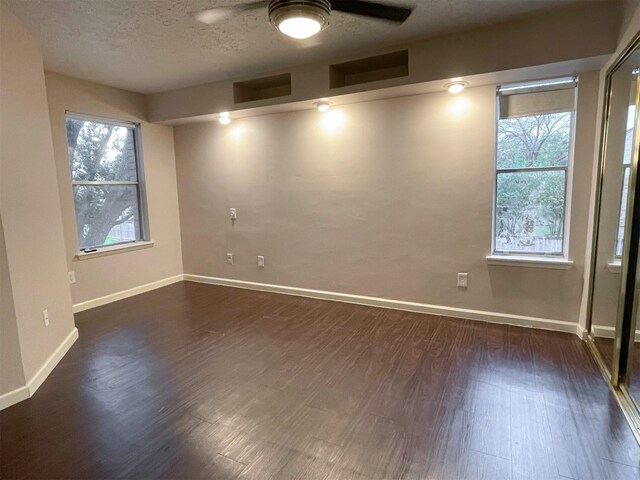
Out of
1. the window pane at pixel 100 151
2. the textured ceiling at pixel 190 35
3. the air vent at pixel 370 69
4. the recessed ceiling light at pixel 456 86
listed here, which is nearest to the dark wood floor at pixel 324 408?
the window pane at pixel 100 151

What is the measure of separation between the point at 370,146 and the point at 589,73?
1871mm

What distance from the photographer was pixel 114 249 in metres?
4.30

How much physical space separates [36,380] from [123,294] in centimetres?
213

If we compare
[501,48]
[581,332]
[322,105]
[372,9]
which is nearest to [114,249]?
[322,105]

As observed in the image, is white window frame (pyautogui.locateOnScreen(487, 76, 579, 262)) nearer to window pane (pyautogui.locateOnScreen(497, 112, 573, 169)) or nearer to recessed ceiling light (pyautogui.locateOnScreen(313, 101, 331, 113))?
window pane (pyautogui.locateOnScreen(497, 112, 573, 169))

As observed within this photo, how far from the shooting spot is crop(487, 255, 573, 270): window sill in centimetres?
307

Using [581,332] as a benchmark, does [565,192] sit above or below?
above

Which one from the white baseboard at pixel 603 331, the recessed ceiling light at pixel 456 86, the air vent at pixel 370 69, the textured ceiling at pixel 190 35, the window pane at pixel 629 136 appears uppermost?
the textured ceiling at pixel 190 35

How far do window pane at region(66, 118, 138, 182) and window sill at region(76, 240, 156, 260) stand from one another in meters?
0.81

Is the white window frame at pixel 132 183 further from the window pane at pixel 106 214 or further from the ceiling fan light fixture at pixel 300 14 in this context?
the ceiling fan light fixture at pixel 300 14

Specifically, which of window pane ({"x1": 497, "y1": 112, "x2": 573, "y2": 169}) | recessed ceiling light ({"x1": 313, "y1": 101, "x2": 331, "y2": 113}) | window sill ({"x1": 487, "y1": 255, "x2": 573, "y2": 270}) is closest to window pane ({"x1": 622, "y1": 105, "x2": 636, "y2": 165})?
window pane ({"x1": 497, "y1": 112, "x2": 573, "y2": 169})

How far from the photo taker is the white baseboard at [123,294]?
13.2 feet

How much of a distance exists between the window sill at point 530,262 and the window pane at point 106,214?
13.9 feet

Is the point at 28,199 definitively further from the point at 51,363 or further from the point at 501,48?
the point at 501,48
